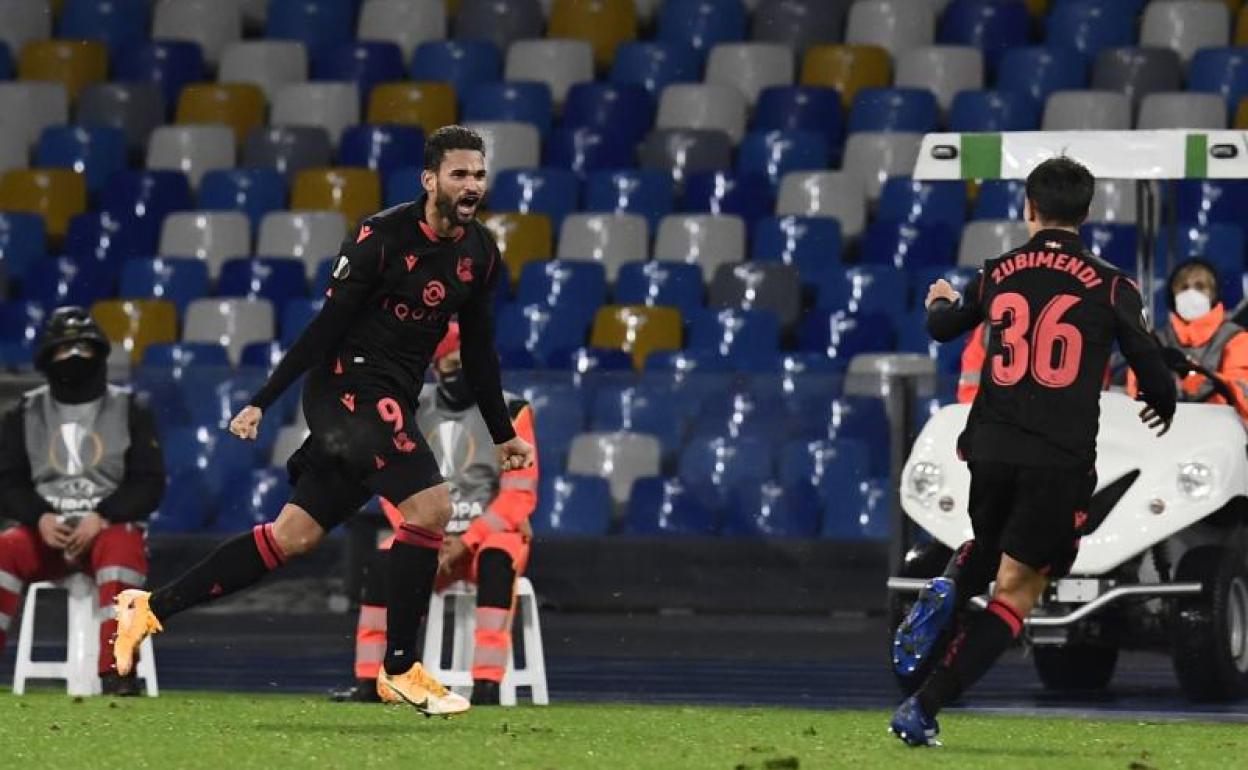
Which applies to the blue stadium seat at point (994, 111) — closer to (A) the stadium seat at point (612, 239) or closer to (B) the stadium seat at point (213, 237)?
(A) the stadium seat at point (612, 239)

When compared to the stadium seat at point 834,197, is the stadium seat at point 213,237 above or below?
below

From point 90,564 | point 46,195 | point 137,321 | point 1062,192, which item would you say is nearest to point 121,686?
point 90,564

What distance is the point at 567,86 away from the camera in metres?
20.3

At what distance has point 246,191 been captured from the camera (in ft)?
65.4

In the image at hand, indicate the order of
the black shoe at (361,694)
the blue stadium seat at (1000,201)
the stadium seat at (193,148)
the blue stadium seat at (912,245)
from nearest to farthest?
the black shoe at (361,694) → the blue stadium seat at (912,245) → the blue stadium seat at (1000,201) → the stadium seat at (193,148)

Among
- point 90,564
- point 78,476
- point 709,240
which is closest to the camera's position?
point 90,564

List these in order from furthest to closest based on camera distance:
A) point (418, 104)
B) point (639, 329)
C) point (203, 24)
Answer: point (203, 24), point (418, 104), point (639, 329)

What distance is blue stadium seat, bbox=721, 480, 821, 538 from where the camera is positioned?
1544 cm

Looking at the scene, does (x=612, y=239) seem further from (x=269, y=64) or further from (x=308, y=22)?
(x=308, y=22)

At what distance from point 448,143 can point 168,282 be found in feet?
32.8

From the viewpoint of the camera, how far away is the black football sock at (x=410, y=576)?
9531mm

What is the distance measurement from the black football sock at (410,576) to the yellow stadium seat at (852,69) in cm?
1054

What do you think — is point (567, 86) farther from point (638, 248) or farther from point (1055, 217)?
point (1055, 217)

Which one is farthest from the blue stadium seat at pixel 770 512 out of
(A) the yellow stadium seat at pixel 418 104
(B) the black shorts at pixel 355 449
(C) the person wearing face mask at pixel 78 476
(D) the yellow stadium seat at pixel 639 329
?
Answer: (B) the black shorts at pixel 355 449
